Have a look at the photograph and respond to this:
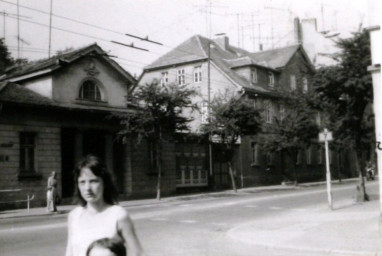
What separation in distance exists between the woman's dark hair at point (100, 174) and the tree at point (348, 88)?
49.4ft

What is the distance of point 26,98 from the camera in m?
23.3

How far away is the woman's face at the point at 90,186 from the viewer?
3.34 meters

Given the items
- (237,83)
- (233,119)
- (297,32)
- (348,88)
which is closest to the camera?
(348,88)

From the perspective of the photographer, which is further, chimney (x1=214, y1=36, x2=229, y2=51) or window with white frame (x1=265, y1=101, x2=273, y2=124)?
chimney (x1=214, y1=36, x2=229, y2=51)

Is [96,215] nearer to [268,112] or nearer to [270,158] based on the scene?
[270,158]

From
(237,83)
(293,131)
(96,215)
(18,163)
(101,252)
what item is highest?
(237,83)

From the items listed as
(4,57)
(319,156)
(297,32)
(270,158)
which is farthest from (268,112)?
(4,57)

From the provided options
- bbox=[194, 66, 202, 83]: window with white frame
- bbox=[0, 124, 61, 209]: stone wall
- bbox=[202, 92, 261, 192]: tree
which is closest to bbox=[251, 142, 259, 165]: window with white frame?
bbox=[194, 66, 202, 83]: window with white frame

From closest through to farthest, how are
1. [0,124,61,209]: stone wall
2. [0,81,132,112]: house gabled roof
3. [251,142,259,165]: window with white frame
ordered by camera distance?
[0,124,61,209]: stone wall → [0,81,132,112]: house gabled roof → [251,142,259,165]: window with white frame

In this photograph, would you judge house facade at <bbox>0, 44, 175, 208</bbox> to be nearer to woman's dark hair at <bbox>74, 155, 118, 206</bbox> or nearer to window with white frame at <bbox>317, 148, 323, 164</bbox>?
woman's dark hair at <bbox>74, 155, 118, 206</bbox>

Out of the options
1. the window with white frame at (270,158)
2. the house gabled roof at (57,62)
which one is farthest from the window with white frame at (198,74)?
the house gabled roof at (57,62)

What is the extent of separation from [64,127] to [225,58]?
2329 cm

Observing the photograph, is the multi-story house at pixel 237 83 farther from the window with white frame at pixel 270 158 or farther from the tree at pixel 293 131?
the tree at pixel 293 131

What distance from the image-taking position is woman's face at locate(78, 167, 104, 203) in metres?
3.34
